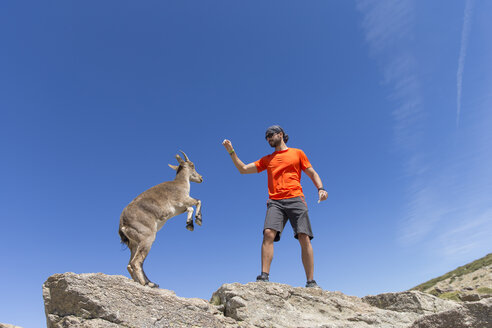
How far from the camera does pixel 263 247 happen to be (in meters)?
6.68

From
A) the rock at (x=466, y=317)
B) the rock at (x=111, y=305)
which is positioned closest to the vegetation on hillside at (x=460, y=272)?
the rock at (x=466, y=317)

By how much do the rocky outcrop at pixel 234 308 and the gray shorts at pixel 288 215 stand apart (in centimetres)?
106

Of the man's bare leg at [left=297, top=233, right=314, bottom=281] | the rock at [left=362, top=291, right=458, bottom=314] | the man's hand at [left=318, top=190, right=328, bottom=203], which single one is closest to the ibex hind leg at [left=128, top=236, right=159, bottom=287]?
the man's bare leg at [left=297, top=233, right=314, bottom=281]

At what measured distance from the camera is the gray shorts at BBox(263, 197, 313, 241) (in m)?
6.83

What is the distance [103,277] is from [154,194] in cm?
360

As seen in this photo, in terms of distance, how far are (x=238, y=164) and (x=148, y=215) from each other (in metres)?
2.16

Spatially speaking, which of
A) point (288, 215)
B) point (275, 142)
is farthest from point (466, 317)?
point (275, 142)

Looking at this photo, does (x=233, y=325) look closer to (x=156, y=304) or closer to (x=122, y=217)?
(x=156, y=304)

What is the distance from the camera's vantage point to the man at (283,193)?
6.75 m

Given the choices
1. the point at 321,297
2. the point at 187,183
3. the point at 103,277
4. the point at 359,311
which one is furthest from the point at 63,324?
the point at 187,183

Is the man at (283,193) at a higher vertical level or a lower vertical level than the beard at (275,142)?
lower

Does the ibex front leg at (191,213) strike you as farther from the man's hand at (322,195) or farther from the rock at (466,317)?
the rock at (466,317)

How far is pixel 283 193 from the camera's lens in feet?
23.4

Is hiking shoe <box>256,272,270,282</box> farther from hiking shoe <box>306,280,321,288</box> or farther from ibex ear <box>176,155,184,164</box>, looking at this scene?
ibex ear <box>176,155,184,164</box>
